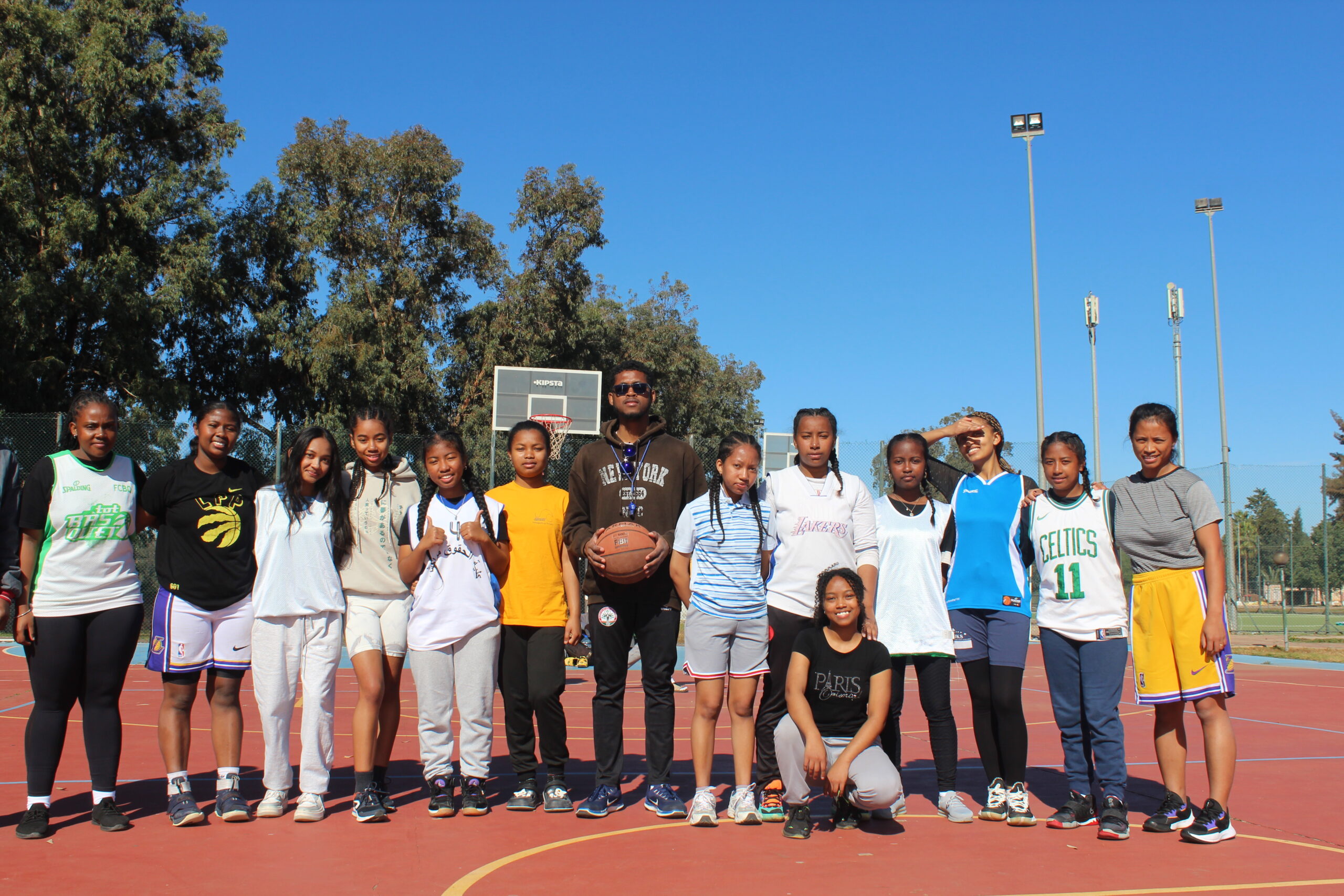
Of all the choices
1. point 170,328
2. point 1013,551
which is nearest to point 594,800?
point 1013,551

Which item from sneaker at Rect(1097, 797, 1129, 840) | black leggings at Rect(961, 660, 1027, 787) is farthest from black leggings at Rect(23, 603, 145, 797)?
sneaker at Rect(1097, 797, 1129, 840)

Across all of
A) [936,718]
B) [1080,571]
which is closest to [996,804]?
[936,718]

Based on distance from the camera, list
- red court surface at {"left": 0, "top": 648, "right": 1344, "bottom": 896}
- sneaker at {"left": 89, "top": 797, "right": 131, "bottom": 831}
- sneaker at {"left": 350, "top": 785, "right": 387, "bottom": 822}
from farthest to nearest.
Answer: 1. sneaker at {"left": 350, "top": 785, "right": 387, "bottom": 822}
2. sneaker at {"left": 89, "top": 797, "right": 131, "bottom": 831}
3. red court surface at {"left": 0, "top": 648, "right": 1344, "bottom": 896}

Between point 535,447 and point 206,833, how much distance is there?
230 centimetres

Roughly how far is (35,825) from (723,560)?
3.27 metres

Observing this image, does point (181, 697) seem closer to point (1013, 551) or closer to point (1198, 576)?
point (1013, 551)

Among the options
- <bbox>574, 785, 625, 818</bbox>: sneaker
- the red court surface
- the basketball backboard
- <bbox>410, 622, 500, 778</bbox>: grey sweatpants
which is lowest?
the red court surface

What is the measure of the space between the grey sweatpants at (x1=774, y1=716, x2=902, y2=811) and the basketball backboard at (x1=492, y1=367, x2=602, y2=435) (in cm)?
1847

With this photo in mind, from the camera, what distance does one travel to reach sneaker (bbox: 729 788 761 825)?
16.1ft

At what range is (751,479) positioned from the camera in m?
5.14

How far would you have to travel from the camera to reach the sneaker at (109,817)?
15.3 feet

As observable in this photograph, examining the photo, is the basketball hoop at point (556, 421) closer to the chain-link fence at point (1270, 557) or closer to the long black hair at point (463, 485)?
the chain-link fence at point (1270, 557)

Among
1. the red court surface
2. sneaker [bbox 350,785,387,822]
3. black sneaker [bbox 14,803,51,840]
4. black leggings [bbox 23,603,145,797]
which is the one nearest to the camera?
the red court surface

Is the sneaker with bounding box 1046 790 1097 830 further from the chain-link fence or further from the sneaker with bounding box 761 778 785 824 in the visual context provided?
the chain-link fence
